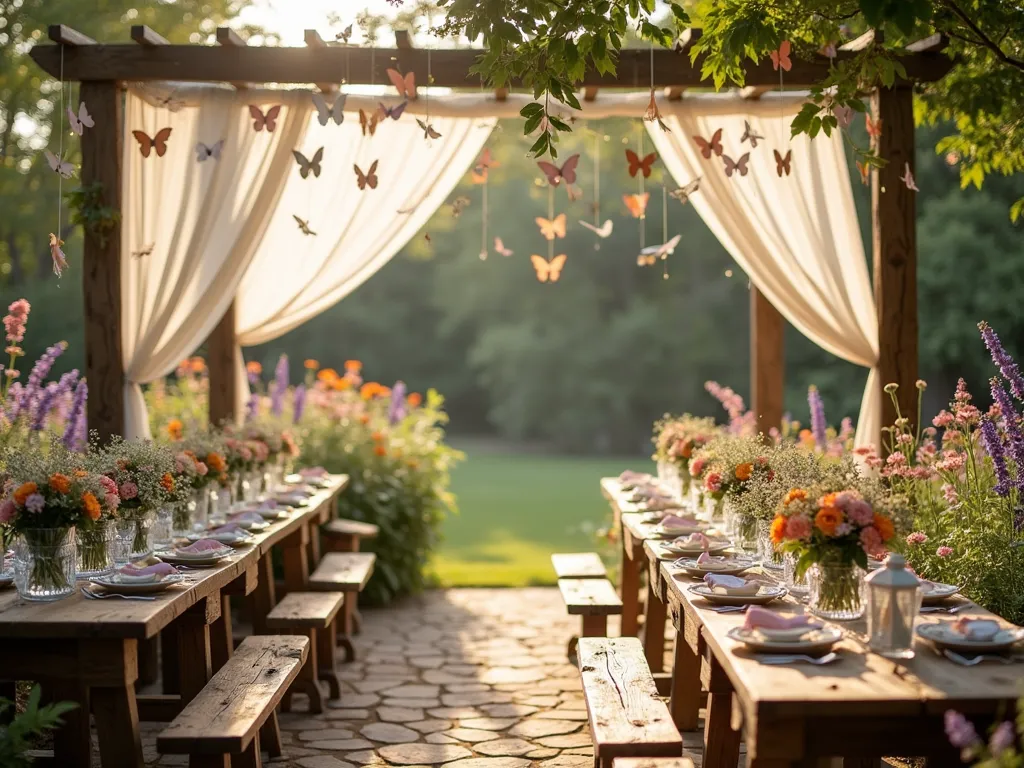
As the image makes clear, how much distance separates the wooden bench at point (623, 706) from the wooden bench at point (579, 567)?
140cm

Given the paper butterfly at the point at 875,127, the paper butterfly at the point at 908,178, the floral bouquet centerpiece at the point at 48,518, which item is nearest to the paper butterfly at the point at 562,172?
the paper butterfly at the point at 875,127

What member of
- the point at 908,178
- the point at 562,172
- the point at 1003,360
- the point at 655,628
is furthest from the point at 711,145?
the point at 655,628

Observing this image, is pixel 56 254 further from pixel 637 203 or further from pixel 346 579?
pixel 637 203

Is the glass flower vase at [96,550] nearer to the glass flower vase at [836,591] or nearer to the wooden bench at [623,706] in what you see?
the wooden bench at [623,706]

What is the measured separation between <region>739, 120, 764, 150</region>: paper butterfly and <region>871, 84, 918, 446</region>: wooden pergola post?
545 mm

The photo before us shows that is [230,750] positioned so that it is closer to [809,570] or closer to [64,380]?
[809,570]

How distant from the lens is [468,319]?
2484 centimetres

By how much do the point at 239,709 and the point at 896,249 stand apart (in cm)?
371

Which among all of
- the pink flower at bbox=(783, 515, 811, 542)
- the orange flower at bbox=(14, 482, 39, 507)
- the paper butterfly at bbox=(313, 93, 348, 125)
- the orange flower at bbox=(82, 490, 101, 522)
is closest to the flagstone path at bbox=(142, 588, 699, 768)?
the orange flower at bbox=(82, 490, 101, 522)

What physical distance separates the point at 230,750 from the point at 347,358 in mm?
21457

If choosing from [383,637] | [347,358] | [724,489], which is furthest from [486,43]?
[347,358]

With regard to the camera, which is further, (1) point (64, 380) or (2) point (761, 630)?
(1) point (64, 380)

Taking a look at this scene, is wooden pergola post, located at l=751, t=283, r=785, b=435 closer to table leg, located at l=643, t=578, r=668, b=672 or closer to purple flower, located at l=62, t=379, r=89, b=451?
table leg, located at l=643, t=578, r=668, b=672

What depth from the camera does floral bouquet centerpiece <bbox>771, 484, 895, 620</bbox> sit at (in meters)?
2.77
